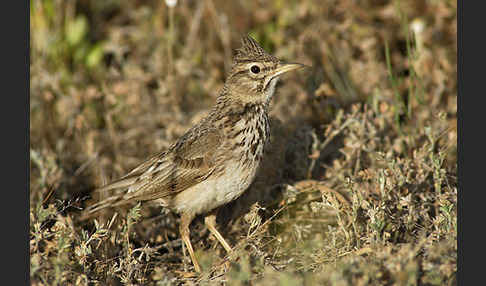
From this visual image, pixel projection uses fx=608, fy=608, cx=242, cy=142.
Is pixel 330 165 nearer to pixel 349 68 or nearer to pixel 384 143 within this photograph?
pixel 384 143

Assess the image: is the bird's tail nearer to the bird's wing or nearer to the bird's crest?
the bird's wing

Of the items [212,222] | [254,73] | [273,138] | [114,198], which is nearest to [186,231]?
[212,222]

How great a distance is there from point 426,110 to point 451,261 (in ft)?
9.45

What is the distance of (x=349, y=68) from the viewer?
24.9 ft

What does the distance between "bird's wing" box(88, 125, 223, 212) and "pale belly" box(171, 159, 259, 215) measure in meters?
0.07

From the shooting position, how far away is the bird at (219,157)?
5008mm

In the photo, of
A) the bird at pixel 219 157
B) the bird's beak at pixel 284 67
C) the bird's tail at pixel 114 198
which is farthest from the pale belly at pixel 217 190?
the bird's beak at pixel 284 67

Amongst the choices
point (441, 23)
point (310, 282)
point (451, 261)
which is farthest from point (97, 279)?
point (441, 23)

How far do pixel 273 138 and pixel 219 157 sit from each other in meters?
1.17

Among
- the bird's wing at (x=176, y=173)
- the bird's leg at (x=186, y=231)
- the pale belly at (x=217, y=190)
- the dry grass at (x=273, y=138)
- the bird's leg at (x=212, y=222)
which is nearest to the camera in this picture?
the dry grass at (x=273, y=138)

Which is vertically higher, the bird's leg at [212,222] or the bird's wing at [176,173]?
the bird's wing at [176,173]

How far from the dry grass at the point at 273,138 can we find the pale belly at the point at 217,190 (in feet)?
0.82

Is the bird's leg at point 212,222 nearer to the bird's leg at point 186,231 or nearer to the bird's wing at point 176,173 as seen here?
the bird's leg at point 186,231

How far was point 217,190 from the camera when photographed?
5.00 m
